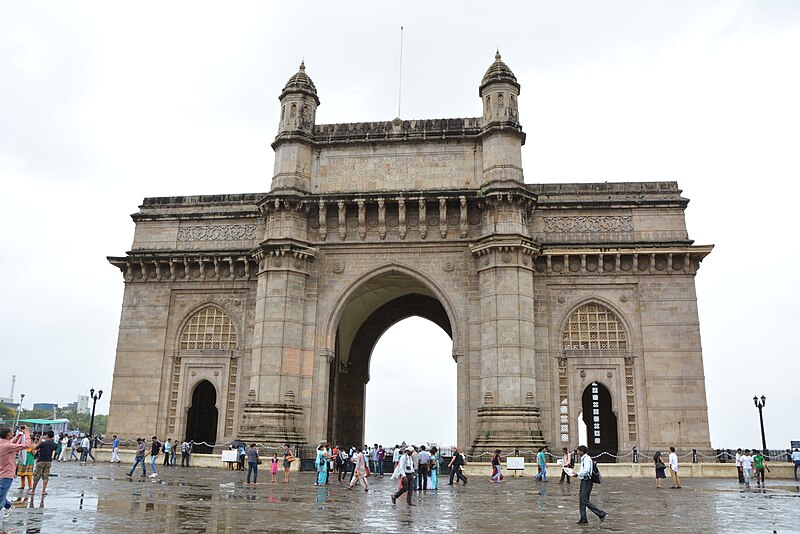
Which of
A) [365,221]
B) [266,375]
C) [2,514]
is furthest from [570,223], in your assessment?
[2,514]

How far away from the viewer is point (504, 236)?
89.2 ft

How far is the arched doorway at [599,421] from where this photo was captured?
32.0 meters

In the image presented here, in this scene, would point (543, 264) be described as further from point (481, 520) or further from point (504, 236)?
point (481, 520)

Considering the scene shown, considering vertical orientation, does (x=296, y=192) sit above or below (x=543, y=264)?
above

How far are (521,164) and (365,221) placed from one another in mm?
7031

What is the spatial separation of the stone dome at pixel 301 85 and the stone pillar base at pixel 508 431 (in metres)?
16.0

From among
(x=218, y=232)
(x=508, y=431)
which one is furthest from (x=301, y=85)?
(x=508, y=431)

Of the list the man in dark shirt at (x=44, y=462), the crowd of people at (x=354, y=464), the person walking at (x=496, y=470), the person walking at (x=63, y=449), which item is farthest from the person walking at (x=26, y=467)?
the person walking at (x=63, y=449)

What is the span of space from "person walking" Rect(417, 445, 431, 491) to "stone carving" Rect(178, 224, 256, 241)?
1560cm

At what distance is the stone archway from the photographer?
1324 inches

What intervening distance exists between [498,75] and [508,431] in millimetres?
14984

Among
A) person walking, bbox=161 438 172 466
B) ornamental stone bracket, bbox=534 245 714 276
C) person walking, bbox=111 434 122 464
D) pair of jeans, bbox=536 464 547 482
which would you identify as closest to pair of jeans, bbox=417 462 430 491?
pair of jeans, bbox=536 464 547 482

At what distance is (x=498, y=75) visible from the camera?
97.0ft

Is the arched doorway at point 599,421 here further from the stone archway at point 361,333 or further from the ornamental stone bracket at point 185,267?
the ornamental stone bracket at point 185,267
